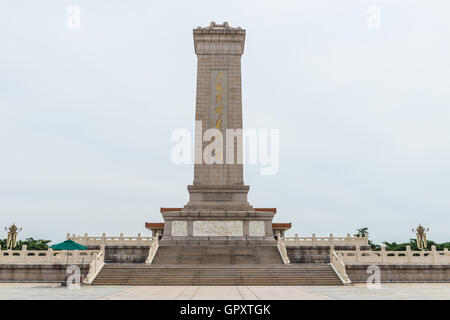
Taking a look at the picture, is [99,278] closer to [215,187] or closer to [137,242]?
[137,242]

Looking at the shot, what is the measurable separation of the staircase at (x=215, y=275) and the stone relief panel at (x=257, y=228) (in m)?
9.56

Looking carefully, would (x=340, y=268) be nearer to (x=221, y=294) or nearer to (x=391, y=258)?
(x=391, y=258)

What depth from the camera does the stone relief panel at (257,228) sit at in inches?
1148

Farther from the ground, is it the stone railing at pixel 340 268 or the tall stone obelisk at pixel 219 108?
the tall stone obelisk at pixel 219 108

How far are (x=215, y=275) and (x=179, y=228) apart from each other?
10962 mm

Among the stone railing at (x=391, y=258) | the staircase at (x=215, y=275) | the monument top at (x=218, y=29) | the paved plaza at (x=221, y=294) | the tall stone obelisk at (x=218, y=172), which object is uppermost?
the monument top at (x=218, y=29)

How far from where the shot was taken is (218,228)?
1150 inches

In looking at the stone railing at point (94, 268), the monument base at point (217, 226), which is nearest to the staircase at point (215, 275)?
the stone railing at point (94, 268)

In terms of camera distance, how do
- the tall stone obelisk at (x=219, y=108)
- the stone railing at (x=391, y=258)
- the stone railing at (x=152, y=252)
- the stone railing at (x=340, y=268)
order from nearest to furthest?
the stone railing at (x=340, y=268), the stone railing at (x=391, y=258), the stone railing at (x=152, y=252), the tall stone obelisk at (x=219, y=108)

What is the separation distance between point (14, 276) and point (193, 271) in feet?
32.0

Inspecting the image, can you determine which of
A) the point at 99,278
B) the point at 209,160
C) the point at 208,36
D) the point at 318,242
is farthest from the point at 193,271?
the point at 208,36

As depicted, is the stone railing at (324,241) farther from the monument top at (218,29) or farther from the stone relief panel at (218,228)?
the monument top at (218,29)

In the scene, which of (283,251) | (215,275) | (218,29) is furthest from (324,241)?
(218,29)

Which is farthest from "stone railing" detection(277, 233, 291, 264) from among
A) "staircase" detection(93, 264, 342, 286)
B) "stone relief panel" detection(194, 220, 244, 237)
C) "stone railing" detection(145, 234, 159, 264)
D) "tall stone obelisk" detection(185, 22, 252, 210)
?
"stone railing" detection(145, 234, 159, 264)
